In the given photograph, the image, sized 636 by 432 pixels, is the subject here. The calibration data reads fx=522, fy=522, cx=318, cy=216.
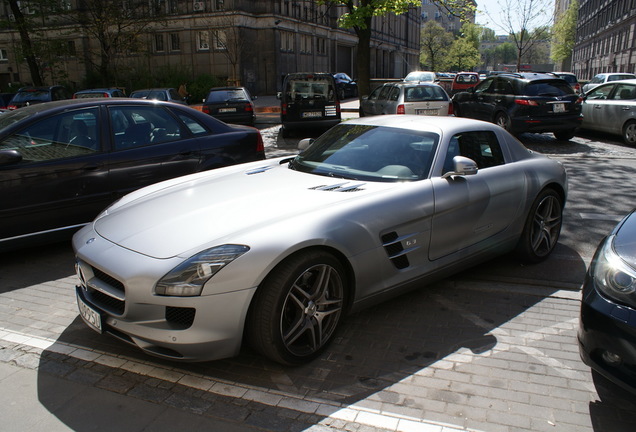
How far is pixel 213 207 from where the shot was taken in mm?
3551

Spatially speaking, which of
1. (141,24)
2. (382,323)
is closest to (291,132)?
(382,323)

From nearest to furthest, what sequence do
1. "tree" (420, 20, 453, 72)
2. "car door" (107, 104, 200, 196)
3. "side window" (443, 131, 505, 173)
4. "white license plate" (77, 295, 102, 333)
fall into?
"white license plate" (77, 295, 102, 333) < "side window" (443, 131, 505, 173) < "car door" (107, 104, 200, 196) < "tree" (420, 20, 453, 72)

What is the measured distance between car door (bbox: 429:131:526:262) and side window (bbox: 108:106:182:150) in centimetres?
330

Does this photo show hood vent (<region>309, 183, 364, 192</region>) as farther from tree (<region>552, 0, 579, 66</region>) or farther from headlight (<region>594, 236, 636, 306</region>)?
tree (<region>552, 0, 579, 66</region>)

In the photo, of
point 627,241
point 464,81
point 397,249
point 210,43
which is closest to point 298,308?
point 397,249

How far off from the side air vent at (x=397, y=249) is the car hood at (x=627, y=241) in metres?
1.30

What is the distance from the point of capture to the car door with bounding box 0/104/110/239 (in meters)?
4.91

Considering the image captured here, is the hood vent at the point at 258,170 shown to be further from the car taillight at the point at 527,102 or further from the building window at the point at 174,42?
the building window at the point at 174,42

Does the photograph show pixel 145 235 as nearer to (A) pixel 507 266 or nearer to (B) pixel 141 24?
(A) pixel 507 266

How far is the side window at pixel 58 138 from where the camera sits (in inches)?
199

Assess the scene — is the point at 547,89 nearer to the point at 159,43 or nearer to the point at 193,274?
the point at 193,274

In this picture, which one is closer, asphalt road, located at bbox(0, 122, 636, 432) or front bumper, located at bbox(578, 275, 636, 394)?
front bumper, located at bbox(578, 275, 636, 394)

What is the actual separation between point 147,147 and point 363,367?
145 inches

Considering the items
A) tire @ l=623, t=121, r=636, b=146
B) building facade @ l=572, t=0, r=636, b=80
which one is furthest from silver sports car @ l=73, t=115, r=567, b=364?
building facade @ l=572, t=0, r=636, b=80
